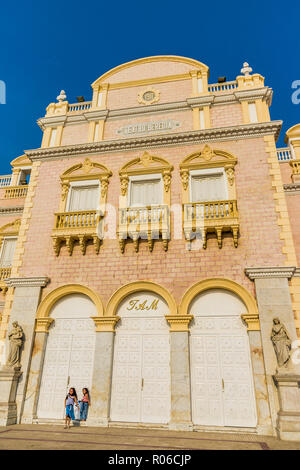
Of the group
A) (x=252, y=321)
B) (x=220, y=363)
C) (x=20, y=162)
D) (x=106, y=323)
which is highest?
(x=20, y=162)

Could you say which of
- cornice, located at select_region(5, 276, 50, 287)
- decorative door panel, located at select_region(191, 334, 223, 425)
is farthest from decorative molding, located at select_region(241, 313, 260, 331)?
cornice, located at select_region(5, 276, 50, 287)

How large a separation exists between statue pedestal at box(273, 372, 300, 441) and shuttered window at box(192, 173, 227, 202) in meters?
7.50

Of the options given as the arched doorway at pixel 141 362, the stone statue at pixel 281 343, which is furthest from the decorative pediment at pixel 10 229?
the stone statue at pixel 281 343

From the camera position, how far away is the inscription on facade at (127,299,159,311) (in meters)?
13.3

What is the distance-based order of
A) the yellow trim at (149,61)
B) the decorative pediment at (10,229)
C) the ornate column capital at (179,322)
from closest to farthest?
the ornate column capital at (179,322), the yellow trim at (149,61), the decorative pediment at (10,229)

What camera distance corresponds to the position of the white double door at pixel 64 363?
1271 cm

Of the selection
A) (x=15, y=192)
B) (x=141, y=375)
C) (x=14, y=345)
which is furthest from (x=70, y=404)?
(x=15, y=192)

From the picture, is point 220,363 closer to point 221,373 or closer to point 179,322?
point 221,373

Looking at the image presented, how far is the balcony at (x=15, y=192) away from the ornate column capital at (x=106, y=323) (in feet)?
37.6

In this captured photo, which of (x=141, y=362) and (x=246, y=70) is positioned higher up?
(x=246, y=70)

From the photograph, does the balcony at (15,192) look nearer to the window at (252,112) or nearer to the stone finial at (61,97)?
the stone finial at (61,97)

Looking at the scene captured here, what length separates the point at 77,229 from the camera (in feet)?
48.1

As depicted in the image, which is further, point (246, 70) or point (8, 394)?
point (246, 70)

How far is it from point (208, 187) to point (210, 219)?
6.52ft
